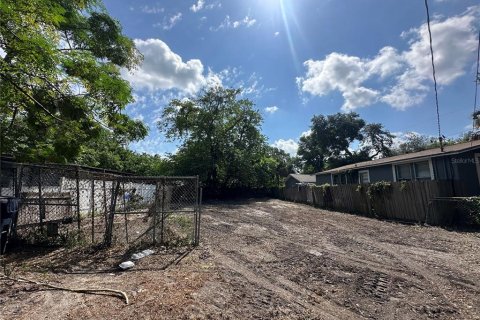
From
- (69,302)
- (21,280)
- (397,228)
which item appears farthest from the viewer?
(397,228)

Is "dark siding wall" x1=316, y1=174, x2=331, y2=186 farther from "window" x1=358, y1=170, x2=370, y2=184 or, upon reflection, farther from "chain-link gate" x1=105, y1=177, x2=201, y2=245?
"chain-link gate" x1=105, y1=177, x2=201, y2=245

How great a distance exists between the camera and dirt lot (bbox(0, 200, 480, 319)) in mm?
3793

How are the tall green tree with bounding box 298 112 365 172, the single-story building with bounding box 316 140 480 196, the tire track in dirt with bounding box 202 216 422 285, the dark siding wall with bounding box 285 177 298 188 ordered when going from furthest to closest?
the tall green tree with bounding box 298 112 365 172 < the dark siding wall with bounding box 285 177 298 188 < the single-story building with bounding box 316 140 480 196 < the tire track in dirt with bounding box 202 216 422 285

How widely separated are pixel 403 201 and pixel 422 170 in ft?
14.3

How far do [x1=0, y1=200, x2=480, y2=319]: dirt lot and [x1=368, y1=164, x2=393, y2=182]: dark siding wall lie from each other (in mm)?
10161

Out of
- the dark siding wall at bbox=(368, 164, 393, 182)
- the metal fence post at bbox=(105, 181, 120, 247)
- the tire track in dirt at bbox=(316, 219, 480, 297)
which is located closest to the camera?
the tire track in dirt at bbox=(316, 219, 480, 297)

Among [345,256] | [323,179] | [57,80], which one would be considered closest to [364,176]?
[323,179]

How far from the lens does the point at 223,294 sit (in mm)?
4289

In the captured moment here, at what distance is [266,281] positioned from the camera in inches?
195

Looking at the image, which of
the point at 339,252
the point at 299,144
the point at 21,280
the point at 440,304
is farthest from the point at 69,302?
the point at 299,144

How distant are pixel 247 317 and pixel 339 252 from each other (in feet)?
13.2

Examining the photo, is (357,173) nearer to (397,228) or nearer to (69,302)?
(397,228)

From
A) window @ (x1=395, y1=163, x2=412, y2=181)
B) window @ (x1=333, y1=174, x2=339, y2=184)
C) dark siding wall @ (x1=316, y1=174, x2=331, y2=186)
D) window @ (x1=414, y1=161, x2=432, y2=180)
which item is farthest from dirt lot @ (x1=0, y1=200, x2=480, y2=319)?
dark siding wall @ (x1=316, y1=174, x2=331, y2=186)

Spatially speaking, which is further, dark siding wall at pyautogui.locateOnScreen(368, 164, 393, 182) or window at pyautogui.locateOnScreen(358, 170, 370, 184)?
→ window at pyautogui.locateOnScreen(358, 170, 370, 184)
